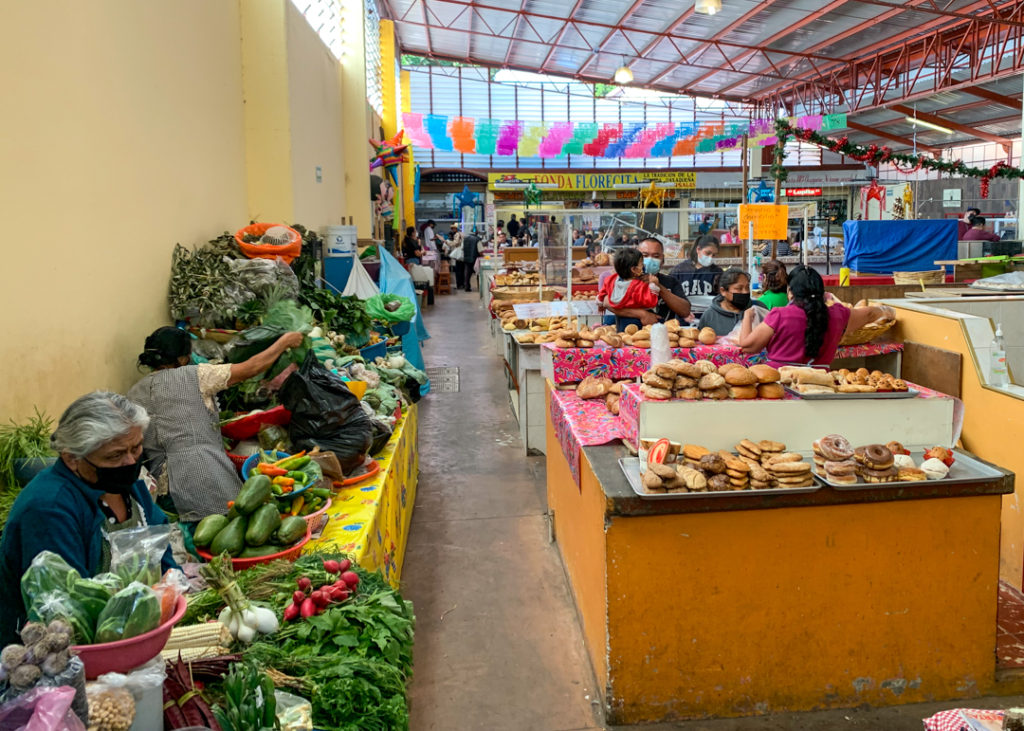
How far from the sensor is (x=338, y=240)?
9109 mm

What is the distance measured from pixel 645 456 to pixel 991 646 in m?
1.57

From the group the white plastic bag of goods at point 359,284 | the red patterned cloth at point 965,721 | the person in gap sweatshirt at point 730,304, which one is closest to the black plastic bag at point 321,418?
the person in gap sweatshirt at point 730,304

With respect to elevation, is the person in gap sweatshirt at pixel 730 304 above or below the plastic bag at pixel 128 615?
above

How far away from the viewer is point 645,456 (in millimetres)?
3146

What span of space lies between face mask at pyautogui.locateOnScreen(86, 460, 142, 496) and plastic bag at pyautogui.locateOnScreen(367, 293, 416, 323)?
566 centimetres

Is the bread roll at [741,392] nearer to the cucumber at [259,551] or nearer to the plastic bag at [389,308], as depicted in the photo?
the cucumber at [259,551]

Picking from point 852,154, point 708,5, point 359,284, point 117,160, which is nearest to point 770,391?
point 117,160

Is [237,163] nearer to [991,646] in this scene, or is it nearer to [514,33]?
[991,646]

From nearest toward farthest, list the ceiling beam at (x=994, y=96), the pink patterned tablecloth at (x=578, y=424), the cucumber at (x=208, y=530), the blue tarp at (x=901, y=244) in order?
the cucumber at (x=208, y=530)
the pink patterned tablecloth at (x=578, y=424)
the blue tarp at (x=901, y=244)
the ceiling beam at (x=994, y=96)

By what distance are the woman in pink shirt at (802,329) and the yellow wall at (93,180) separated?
3486mm

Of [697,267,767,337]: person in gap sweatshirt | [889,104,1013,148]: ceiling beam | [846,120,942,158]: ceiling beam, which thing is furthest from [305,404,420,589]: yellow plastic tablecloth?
[846,120,942,158]: ceiling beam

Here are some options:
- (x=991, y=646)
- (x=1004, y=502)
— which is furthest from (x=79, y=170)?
(x=1004, y=502)

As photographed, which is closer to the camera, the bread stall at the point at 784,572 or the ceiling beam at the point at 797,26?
the bread stall at the point at 784,572

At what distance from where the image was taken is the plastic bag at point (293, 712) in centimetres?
182
